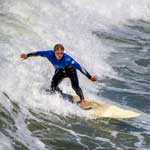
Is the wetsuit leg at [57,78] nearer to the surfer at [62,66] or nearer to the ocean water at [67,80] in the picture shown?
the surfer at [62,66]

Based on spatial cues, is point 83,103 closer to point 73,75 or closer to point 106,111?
point 106,111

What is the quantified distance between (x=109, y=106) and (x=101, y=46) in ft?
23.7

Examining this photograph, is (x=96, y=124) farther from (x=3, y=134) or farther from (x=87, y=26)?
(x=87, y=26)

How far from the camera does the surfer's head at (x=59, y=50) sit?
993cm

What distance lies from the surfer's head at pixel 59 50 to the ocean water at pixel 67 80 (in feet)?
3.00

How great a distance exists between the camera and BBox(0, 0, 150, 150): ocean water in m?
8.96

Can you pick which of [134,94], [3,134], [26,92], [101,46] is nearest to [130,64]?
[101,46]

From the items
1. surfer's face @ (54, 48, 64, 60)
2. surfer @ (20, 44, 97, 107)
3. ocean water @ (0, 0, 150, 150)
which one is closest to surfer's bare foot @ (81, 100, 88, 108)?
surfer @ (20, 44, 97, 107)

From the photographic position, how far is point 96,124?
9.82m

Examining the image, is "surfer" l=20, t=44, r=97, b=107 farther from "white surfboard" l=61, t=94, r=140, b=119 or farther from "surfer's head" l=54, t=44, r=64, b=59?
"white surfboard" l=61, t=94, r=140, b=119

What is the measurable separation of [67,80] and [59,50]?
2608 millimetres

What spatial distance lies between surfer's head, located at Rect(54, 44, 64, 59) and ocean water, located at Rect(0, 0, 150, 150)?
0.92m

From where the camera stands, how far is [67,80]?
41.1ft

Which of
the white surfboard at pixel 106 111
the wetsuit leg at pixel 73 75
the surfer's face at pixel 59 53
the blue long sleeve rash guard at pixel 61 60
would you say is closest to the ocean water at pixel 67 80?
the white surfboard at pixel 106 111
